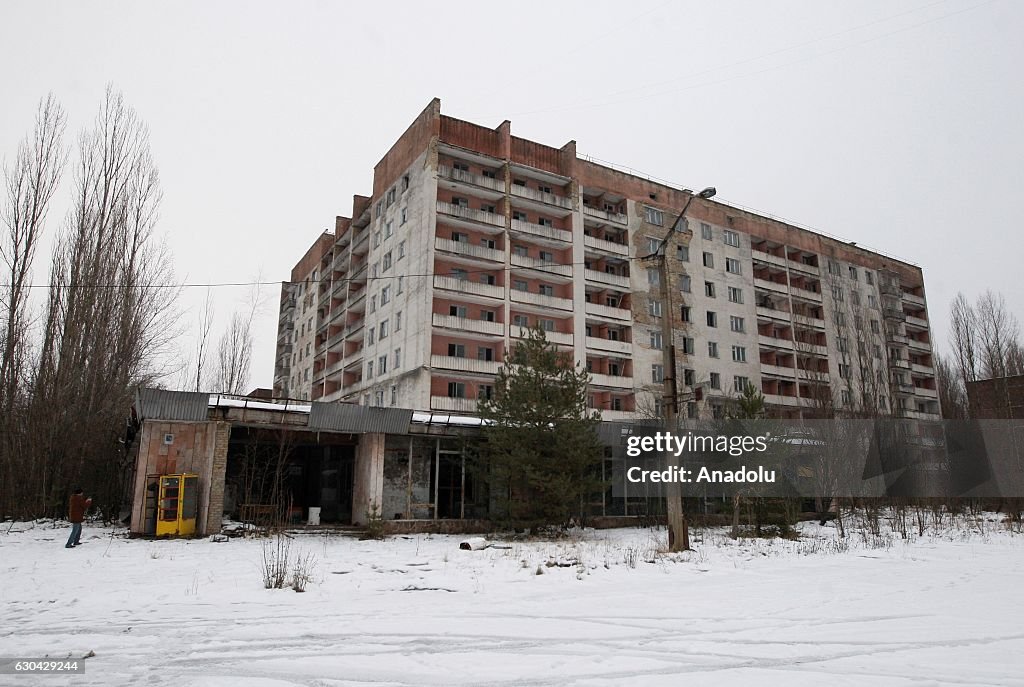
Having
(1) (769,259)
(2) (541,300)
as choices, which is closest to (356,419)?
(2) (541,300)

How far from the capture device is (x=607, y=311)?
154 feet

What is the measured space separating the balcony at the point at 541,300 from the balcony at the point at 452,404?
826 cm

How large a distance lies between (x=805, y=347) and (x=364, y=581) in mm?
53064

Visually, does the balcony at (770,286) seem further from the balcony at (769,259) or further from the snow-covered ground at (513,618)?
the snow-covered ground at (513,618)

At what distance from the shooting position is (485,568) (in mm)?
13867

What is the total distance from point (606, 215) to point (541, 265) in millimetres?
8135

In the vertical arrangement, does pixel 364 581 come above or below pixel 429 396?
below

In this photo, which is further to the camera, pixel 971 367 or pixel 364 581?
pixel 971 367

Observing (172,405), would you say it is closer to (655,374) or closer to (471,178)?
(471,178)

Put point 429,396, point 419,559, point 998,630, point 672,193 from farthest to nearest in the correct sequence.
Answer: point 672,193, point 429,396, point 419,559, point 998,630

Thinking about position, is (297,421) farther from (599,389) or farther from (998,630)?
(599,389)

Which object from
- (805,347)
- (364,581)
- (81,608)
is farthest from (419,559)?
(805,347)

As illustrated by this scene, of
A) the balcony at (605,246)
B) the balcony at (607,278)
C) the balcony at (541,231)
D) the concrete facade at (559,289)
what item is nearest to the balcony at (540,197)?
the concrete facade at (559,289)

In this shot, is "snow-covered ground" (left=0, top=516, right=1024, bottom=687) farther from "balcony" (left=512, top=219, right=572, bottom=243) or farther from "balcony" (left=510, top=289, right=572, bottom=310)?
"balcony" (left=512, top=219, right=572, bottom=243)
